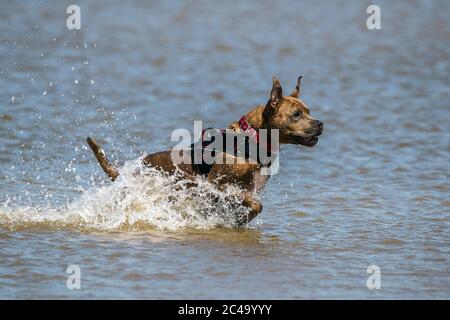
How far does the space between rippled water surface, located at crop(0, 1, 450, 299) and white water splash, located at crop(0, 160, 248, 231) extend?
2 centimetres

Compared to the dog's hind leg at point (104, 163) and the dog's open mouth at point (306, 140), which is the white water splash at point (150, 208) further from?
the dog's open mouth at point (306, 140)

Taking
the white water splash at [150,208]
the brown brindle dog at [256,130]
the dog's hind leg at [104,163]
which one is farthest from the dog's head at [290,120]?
the dog's hind leg at [104,163]

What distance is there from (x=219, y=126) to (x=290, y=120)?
178 inches

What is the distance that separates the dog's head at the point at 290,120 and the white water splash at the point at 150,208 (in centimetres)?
65

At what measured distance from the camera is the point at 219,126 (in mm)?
13453

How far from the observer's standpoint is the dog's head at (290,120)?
8.90 meters

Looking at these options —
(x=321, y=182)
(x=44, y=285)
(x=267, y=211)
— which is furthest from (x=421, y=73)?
(x=44, y=285)


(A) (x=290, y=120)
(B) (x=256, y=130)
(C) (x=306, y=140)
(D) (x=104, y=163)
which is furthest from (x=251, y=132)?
(D) (x=104, y=163)

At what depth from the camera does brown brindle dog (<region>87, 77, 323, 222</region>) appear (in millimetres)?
8883

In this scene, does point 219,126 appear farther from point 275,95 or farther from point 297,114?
point 275,95

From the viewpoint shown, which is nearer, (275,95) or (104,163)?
(275,95)

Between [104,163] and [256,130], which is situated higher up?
[256,130]

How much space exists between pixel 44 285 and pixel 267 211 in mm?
3092

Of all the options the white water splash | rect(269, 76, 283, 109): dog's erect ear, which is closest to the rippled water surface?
the white water splash
